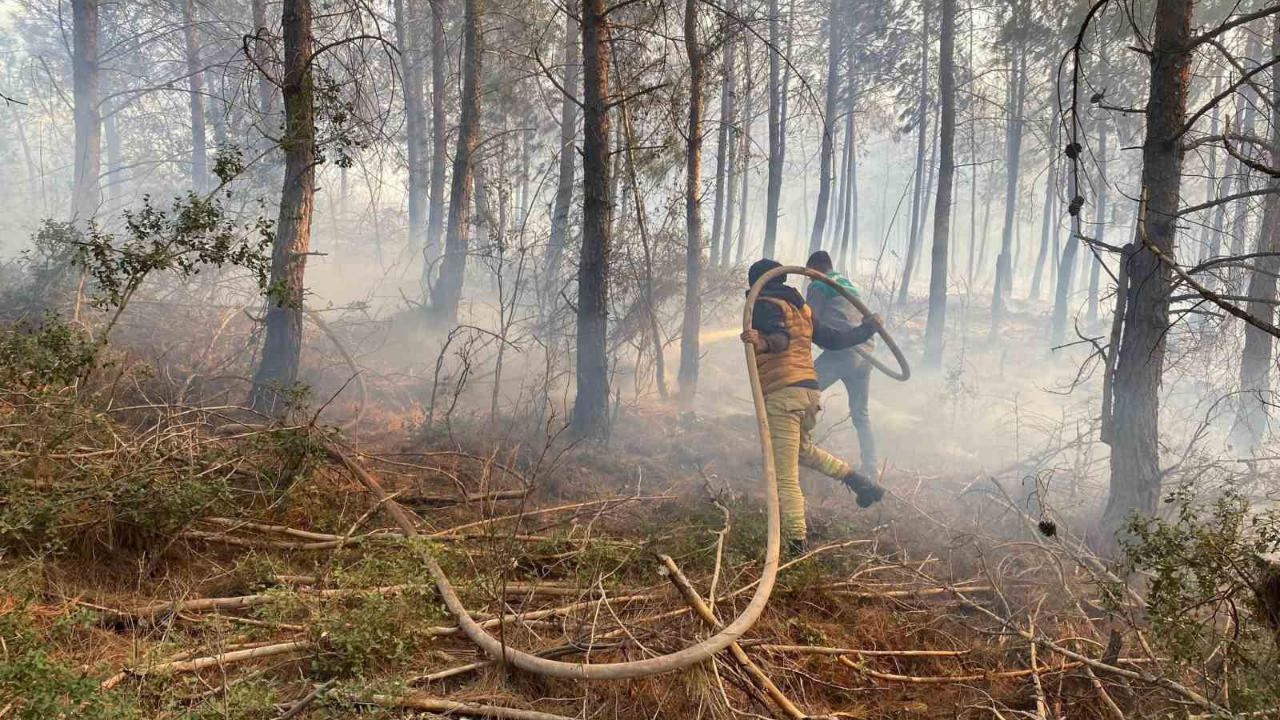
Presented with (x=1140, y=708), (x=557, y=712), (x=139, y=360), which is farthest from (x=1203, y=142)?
(x=139, y=360)

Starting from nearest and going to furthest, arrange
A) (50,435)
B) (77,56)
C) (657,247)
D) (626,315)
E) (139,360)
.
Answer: (50,435)
(139,360)
(626,315)
(657,247)
(77,56)

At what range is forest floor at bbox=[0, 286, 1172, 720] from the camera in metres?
2.75

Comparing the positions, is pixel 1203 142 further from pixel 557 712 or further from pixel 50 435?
pixel 50 435

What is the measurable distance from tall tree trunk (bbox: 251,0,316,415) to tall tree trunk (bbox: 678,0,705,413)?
4633 millimetres

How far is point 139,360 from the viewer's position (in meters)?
7.61

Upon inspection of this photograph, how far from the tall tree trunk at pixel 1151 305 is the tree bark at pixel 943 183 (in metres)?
9.89

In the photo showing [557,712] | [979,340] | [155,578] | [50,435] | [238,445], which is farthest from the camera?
[979,340]

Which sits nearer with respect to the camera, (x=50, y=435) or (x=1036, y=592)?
(x=50, y=435)

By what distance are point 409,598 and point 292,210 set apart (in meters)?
5.51

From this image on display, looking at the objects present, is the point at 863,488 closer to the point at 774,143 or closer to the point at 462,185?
the point at 462,185

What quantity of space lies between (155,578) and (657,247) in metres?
9.18

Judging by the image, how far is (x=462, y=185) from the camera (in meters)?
11.9

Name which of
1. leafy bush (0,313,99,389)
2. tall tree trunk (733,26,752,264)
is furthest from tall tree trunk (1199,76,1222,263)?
leafy bush (0,313,99,389)

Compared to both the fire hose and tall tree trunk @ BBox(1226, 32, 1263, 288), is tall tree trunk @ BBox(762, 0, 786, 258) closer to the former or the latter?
tall tree trunk @ BBox(1226, 32, 1263, 288)
